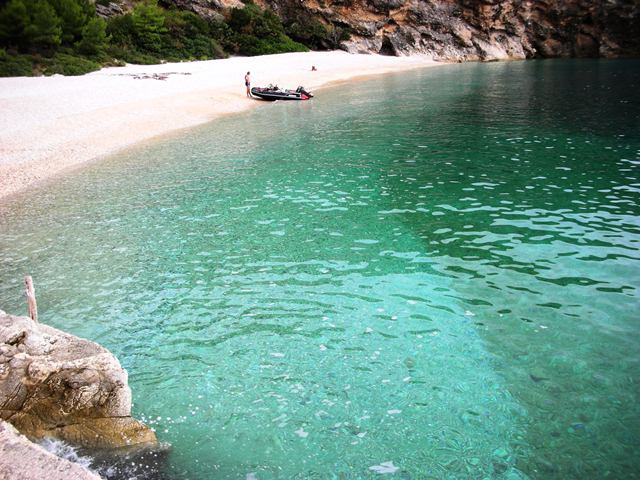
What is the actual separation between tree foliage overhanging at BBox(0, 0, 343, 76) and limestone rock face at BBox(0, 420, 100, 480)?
1354 inches

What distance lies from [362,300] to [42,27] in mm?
37008

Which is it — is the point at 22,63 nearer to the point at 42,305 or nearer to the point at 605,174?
the point at 42,305

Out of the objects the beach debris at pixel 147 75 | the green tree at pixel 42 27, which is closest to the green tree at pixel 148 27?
the green tree at pixel 42 27

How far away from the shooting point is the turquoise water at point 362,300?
586 cm

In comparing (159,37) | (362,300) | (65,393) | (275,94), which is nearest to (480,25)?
(159,37)

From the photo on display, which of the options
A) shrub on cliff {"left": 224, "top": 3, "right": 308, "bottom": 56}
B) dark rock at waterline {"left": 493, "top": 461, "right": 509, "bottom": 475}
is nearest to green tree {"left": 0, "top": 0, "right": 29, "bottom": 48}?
shrub on cliff {"left": 224, "top": 3, "right": 308, "bottom": 56}

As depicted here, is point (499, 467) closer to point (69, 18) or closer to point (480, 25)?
point (69, 18)

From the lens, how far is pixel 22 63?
108ft

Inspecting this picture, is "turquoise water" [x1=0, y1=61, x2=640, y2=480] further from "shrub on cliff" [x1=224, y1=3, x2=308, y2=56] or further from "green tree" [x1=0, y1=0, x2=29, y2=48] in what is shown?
"shrub on cliff" [x1=224, y1=3, x2=308, y2=56]

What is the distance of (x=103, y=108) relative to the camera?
25.9 metres

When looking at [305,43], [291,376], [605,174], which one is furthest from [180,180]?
[305,43]

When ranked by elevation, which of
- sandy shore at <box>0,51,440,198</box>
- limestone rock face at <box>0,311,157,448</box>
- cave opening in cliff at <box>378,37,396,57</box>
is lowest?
limestone rock face at <box>0,311,157,448</box>

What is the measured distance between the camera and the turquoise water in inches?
231

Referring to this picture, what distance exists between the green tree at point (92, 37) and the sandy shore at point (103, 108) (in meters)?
3.08
